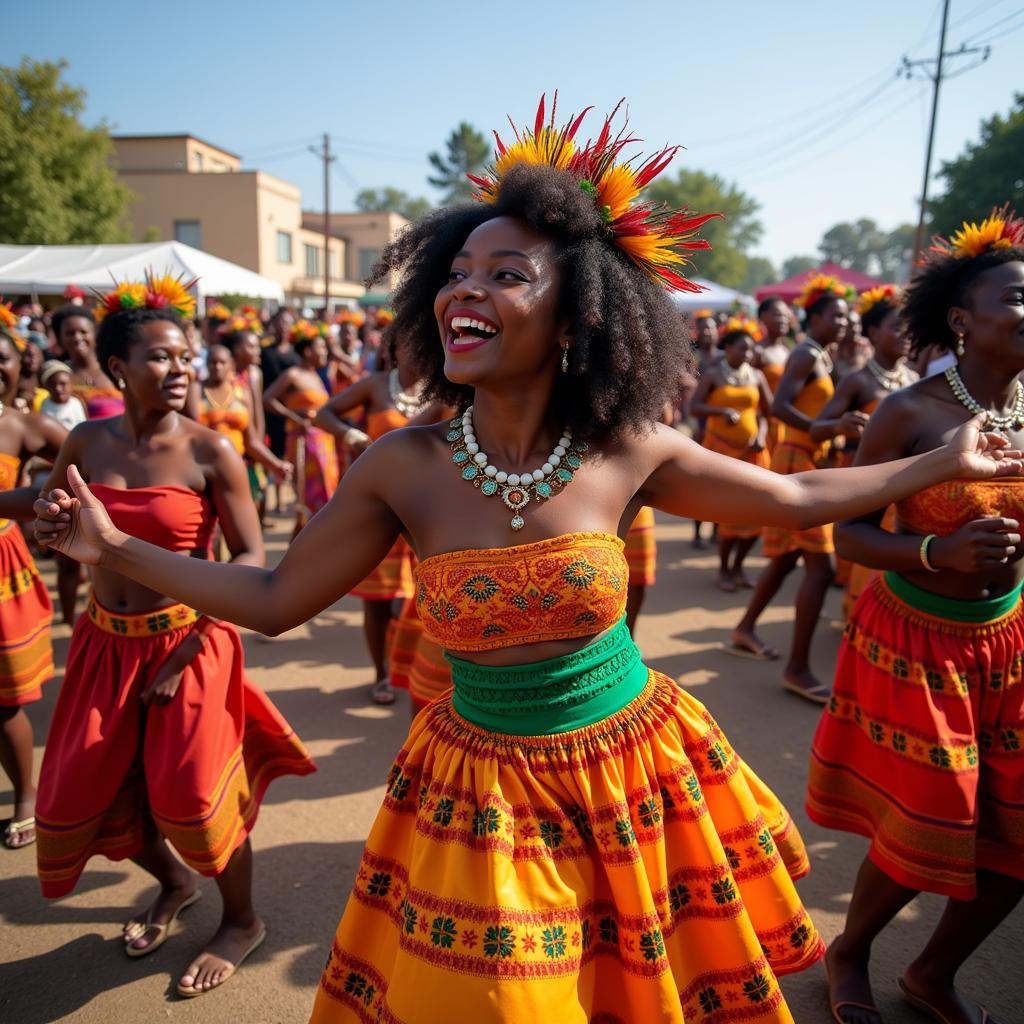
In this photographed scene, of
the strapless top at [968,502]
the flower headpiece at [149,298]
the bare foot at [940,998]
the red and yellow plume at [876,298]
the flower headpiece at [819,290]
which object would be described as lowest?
the bare foot at [940,998]

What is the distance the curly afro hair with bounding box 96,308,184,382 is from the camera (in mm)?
2975

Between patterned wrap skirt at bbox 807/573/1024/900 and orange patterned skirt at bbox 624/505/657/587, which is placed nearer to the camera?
patterned wrap skirt at bbox 807/573/1024/900

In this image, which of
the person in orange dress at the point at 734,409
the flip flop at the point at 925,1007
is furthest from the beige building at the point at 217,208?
the flip flop at the point at 925,1007

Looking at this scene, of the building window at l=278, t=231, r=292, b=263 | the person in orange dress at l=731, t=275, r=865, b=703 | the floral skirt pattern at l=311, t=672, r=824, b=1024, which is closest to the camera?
the floral skirt pattern at l=311, t=672, r=824, b=1024

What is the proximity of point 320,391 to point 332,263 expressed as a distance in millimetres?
45935

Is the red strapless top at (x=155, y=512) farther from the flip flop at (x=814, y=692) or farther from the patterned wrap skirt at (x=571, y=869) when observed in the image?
the flip flop at (x=814, y=692)

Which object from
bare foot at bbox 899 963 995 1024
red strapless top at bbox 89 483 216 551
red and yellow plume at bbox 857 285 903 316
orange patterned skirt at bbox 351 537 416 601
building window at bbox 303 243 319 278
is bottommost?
bare foot at bbox 899 963 995 1024

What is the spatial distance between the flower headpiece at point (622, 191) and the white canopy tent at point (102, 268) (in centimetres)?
1323

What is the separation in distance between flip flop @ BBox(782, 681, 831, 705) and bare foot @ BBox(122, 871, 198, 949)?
3.62m

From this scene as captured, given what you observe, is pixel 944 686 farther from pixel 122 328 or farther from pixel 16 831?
pixel 16 831

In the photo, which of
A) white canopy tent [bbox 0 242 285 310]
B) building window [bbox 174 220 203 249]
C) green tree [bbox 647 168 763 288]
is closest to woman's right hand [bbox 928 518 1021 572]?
white canopy tent [bbox 0 242 285 310]

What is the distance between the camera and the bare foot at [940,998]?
2547 mm

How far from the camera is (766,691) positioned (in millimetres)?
5250

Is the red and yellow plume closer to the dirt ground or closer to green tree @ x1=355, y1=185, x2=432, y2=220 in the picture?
the dirt ground
